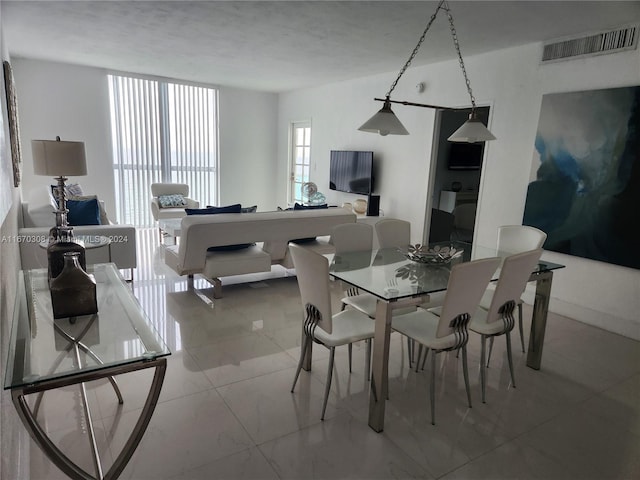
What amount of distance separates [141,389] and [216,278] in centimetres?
164

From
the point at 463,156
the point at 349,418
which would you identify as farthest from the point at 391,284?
the point at 463,156

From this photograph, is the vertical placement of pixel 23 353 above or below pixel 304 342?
above

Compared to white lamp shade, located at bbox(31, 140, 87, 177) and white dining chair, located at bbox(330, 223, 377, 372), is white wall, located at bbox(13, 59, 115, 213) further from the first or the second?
white dining chair, located at bbox(330, 223, 377, 372)

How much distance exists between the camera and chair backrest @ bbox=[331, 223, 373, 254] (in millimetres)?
3162

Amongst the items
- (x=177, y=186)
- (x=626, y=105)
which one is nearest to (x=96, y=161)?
(x=177, y=186)

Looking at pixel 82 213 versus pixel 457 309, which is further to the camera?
pixel 82 213

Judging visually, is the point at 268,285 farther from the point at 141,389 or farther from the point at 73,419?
the point at 73,419

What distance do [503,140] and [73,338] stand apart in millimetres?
4284

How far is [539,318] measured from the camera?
2.86 metres

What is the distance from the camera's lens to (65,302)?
1719 millimetres

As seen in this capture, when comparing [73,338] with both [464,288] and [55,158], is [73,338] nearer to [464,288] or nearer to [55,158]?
[464,288]

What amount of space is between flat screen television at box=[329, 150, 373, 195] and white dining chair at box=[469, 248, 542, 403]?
376cm

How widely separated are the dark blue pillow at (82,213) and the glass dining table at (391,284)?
3.00m

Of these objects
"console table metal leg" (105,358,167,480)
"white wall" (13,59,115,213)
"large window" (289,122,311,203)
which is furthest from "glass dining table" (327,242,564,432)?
"white wall" (13,59,115,213)
